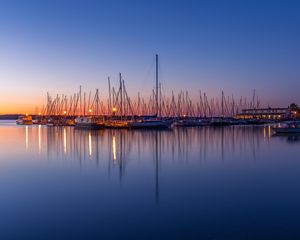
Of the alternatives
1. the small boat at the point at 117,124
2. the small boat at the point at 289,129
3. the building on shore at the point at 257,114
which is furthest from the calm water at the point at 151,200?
the building on shore at the point at 257,114

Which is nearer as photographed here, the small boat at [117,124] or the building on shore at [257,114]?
the small boat at [117,124]

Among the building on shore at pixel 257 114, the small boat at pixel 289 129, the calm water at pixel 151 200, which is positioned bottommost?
the calm water at pixel 151 200

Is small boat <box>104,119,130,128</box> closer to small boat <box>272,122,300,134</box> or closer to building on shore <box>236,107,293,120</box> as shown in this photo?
small boat <box>272,122,300,134</box>

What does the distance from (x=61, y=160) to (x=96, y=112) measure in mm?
55771

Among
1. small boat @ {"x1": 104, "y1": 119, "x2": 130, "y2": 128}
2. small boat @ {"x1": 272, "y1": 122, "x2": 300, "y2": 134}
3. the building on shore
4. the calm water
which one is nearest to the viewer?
the calm water

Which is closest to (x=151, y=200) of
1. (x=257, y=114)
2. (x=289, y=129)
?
(x=289, y=129)

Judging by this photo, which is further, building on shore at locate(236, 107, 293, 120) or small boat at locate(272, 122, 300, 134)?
building on shore at locate(236, 107, 293, 120)

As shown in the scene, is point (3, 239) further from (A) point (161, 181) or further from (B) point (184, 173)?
(B) point (184, 173)

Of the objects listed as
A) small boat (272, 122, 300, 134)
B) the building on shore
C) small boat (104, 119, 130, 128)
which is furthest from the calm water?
the building on shore

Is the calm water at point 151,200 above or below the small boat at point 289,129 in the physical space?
below

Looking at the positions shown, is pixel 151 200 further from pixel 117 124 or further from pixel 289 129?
pixel 117 124

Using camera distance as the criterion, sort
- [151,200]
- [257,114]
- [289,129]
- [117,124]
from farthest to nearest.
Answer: [257,114]
[117,124]
[289,129]
[151,200]

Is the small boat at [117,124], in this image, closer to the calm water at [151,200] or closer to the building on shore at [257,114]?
the calm water at [151,200]

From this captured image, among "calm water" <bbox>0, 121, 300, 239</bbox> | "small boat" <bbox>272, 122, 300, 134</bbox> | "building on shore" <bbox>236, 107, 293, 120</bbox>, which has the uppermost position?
"building on shore" <bbox>236, 107, 293, 120</bbox>
